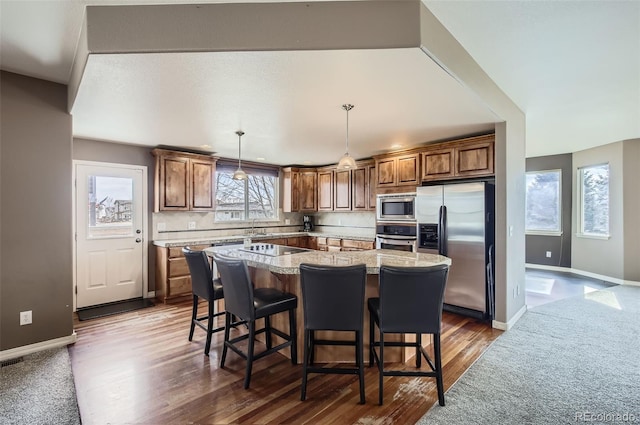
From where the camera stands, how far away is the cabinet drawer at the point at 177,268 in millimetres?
4514

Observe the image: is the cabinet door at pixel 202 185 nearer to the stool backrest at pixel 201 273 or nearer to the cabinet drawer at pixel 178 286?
the cabinet drawer at pixel 178 286

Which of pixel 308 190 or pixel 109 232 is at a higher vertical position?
pixel 308 190

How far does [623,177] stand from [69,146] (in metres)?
8.23

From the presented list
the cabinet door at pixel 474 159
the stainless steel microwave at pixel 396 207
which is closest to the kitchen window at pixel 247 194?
the stainless steel microwave at pixel 396 207

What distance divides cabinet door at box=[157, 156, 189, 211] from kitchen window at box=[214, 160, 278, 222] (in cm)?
74

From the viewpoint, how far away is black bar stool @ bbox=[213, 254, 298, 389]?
2332 millimetres

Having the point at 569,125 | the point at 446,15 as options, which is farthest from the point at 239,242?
the point at 569,125

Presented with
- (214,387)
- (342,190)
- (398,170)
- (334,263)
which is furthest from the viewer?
(342,190)

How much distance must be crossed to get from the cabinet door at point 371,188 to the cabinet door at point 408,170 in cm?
71

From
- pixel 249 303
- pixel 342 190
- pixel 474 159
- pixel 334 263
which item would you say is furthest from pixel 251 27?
pixel 342 190

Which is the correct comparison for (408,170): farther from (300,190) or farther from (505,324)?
(300,190)

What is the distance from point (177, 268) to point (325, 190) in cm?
306

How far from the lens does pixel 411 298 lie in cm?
208

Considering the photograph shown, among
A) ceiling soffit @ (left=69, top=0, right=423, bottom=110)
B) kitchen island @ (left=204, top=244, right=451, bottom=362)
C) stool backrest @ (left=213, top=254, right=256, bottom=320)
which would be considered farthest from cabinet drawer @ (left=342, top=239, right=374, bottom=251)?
ceiling soffit @ (left=69, top=0, right=423, bottom=110)
